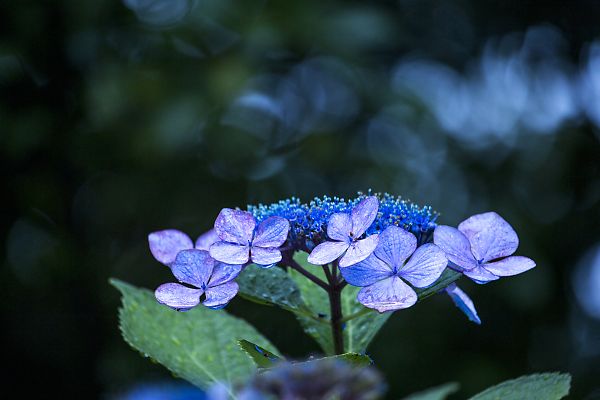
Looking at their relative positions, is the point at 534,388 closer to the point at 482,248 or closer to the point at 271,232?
the point at 482,248

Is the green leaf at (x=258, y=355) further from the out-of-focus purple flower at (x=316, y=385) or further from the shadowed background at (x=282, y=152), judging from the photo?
the shadowed background at (x=282, y=152)

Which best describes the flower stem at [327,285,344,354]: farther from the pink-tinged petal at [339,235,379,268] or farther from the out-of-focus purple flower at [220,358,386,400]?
the out-of-focus purple flower at [220,358,386,400]

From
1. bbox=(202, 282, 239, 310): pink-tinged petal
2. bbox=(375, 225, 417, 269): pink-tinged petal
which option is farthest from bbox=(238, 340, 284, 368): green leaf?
bbox=(375, 225, 417, 269): pink-tinged petal

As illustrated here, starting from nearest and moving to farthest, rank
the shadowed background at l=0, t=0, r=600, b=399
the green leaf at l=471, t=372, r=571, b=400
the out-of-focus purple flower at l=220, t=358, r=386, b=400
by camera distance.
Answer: the out-of-focus purple flower at l=220, t=358, r=386, b=400 < the green leaf at l=471, t=372, r=571, b=400 < the shadowed background at l=0, t=0, r=600, b=399

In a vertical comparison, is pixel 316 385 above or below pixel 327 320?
below

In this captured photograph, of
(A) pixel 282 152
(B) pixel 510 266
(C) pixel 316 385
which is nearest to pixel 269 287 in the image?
(B) pixel 510 266

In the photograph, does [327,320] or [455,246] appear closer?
[455,246]
